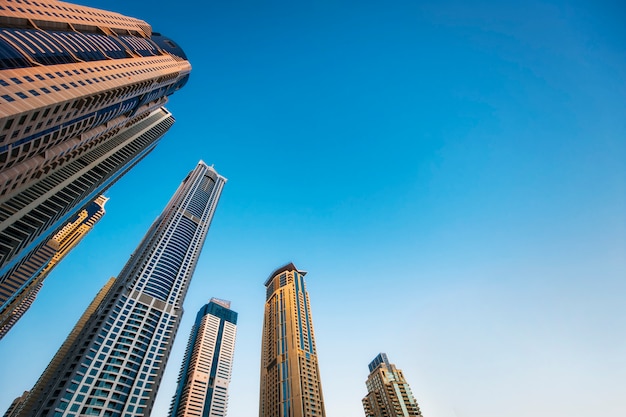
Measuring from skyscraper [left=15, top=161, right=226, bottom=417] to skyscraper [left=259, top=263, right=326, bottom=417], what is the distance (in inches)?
1794

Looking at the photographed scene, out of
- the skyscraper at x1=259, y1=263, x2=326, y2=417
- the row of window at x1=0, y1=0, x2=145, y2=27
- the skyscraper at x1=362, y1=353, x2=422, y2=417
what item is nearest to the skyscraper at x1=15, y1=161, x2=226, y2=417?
the skyscraper at x1=259, y1=263, x2=326, y2=417

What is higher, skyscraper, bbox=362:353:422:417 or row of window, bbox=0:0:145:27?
row of window, bbox=0:0:145:27

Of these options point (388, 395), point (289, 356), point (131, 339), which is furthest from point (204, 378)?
point (388, 395)

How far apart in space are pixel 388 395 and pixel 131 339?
336 ft

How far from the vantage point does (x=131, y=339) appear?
93.5m

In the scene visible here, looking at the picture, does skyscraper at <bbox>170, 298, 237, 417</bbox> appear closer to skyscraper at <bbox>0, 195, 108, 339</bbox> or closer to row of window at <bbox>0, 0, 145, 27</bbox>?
skyscraper at <bbox>0, 195, 108, 339</bbox>

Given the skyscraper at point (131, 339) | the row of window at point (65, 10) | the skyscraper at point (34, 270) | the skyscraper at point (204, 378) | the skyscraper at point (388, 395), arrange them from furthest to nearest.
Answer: the skyscraper at point (204, 378) < the skyscraper at point (388, 395) < the skyscraper at point (34, 270) < the skyscraper at point (131, 339) < the row of window at point (65, 10)

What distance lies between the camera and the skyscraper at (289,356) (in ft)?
357

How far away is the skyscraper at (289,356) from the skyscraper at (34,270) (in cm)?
9707

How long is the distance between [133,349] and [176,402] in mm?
102698

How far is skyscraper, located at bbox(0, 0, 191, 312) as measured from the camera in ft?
164

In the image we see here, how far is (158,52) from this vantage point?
12288 cm

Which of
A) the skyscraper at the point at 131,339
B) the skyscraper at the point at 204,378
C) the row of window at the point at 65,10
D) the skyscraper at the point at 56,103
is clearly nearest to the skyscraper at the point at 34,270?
the skyscraper at the point at 56,103

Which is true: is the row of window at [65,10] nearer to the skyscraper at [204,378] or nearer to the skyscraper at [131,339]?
the skyscraper at [131,339]
